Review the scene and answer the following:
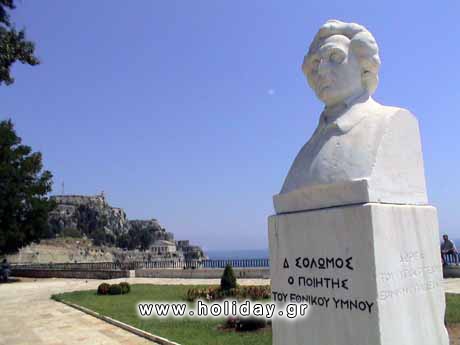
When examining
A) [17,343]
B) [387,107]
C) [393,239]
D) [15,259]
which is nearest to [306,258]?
[393,239]

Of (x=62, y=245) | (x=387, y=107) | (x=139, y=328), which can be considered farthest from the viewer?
(x=62, y=245)

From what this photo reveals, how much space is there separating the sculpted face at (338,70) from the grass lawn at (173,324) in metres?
5.13

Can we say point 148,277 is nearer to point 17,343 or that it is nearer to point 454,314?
point 17,343

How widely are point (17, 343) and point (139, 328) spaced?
257cm

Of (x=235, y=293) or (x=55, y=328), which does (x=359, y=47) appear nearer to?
(x=55, y=328)

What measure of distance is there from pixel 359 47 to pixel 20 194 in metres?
28.0

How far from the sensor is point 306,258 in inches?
144

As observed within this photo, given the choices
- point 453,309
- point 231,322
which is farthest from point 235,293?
point 453,309

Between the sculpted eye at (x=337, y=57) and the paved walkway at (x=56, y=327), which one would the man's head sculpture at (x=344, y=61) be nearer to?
the sculpted eye at (x=337, y=57)

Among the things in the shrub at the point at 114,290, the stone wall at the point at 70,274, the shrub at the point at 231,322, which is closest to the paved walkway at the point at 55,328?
the shrub at the point at 231,322

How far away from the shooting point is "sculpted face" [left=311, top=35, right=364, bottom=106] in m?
3.89

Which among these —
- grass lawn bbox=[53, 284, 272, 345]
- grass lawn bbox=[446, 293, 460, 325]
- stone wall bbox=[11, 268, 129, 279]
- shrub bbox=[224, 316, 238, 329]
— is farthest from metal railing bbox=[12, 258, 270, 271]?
shrub bbox=[224, 316, 238, 329]

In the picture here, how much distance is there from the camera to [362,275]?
323 cm

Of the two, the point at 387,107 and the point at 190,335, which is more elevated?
the point at 387,107
